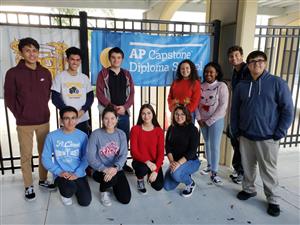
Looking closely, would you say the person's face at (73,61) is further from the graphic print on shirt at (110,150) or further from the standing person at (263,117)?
the standing person at (263,117)

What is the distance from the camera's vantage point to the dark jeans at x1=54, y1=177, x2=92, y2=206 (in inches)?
99.4

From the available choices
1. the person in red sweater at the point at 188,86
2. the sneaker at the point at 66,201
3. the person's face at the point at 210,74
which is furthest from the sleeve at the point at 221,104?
the sneaker at the point at 66,201

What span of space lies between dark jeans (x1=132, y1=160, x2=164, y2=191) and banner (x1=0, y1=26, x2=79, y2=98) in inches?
58.9

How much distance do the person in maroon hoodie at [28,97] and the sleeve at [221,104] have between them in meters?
1.90

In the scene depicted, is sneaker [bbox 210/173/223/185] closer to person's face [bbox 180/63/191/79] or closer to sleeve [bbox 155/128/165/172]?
sleeve [bbox 155/128/165/172]

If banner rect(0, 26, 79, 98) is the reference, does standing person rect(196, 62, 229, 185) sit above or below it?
below

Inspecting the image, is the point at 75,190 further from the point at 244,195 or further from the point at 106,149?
the point at 244,195

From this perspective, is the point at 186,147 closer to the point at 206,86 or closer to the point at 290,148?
the point at 206,86

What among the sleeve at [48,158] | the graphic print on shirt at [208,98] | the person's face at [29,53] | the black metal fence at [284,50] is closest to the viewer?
the person's face at [29,53]

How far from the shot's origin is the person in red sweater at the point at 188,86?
2.92 m

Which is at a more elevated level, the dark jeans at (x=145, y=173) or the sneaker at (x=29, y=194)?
the dark jeans at (x=145, y=173)

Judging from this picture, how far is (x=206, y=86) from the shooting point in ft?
9.91

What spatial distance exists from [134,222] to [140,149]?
79 centimetres

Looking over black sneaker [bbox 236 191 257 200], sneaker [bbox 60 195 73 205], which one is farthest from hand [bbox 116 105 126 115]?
black sneaker [bbox 236 191 257 200]
